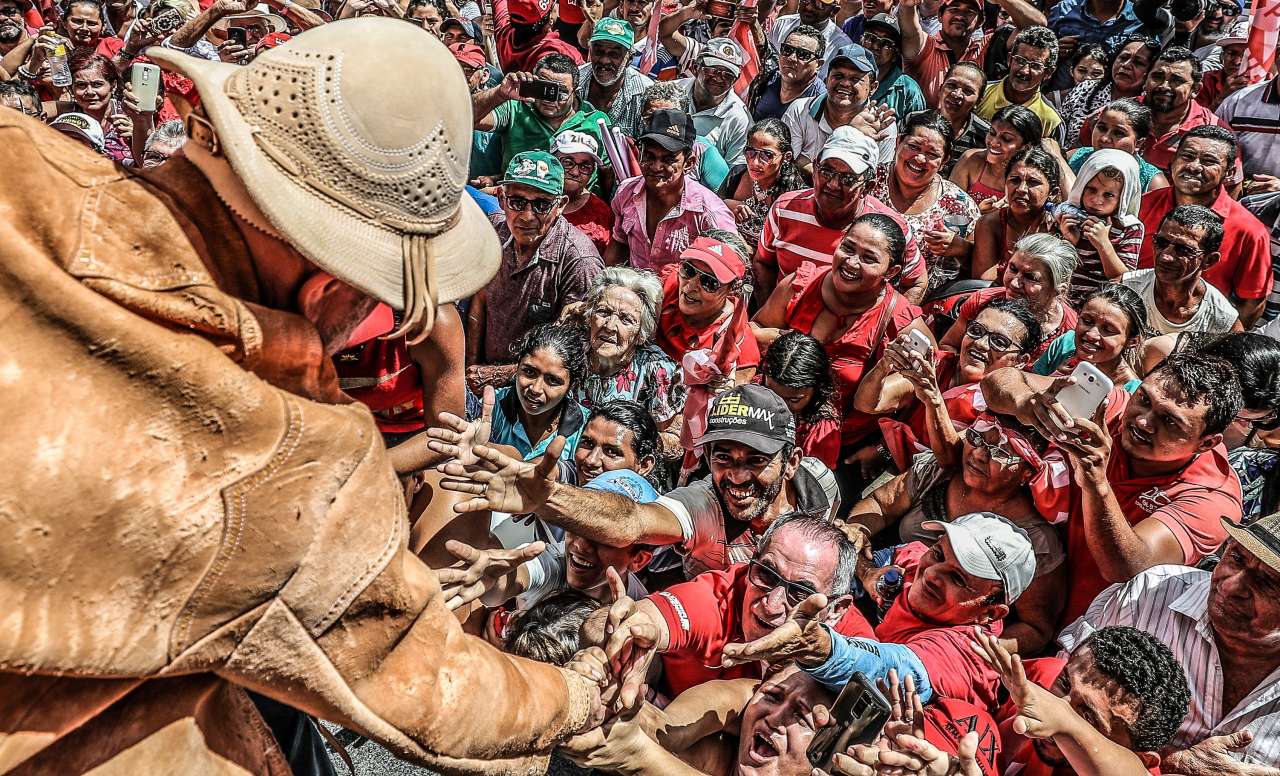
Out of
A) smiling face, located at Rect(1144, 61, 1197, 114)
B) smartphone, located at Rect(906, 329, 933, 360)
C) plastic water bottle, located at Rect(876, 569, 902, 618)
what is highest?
smiling face, located at Rect(1144, 61, 1197, 114)

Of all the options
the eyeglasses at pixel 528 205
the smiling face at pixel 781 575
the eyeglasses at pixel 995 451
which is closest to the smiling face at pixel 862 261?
the eyeglasses at pixel 995 451

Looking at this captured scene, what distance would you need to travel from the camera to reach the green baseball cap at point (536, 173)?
16.5 ft

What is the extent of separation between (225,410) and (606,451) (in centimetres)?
266

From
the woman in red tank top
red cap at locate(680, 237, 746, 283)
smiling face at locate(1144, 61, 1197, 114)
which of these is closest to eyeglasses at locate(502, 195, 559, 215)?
red cap at locate(680, 237, 746, 283)

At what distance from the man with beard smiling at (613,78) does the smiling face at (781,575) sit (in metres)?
4.36

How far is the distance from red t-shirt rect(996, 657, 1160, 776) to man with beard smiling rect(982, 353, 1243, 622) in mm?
609

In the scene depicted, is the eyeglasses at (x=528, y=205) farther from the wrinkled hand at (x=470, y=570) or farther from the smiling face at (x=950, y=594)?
the wrinkled hand at (x=470, y=570)

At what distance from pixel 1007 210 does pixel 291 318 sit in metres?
5.37

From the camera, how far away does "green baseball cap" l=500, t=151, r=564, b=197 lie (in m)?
5.04

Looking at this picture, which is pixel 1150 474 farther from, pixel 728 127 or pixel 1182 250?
pixel 728 127

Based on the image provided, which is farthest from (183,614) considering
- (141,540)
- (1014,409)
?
(1014,409)

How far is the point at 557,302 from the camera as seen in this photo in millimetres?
5156

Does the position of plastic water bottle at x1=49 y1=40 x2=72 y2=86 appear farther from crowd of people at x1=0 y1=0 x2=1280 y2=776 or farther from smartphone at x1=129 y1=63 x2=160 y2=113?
smartphone at x1=129 y1=63 x2=160 y2=113

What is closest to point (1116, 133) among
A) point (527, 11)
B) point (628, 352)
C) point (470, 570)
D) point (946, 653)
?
point (628, 352)
